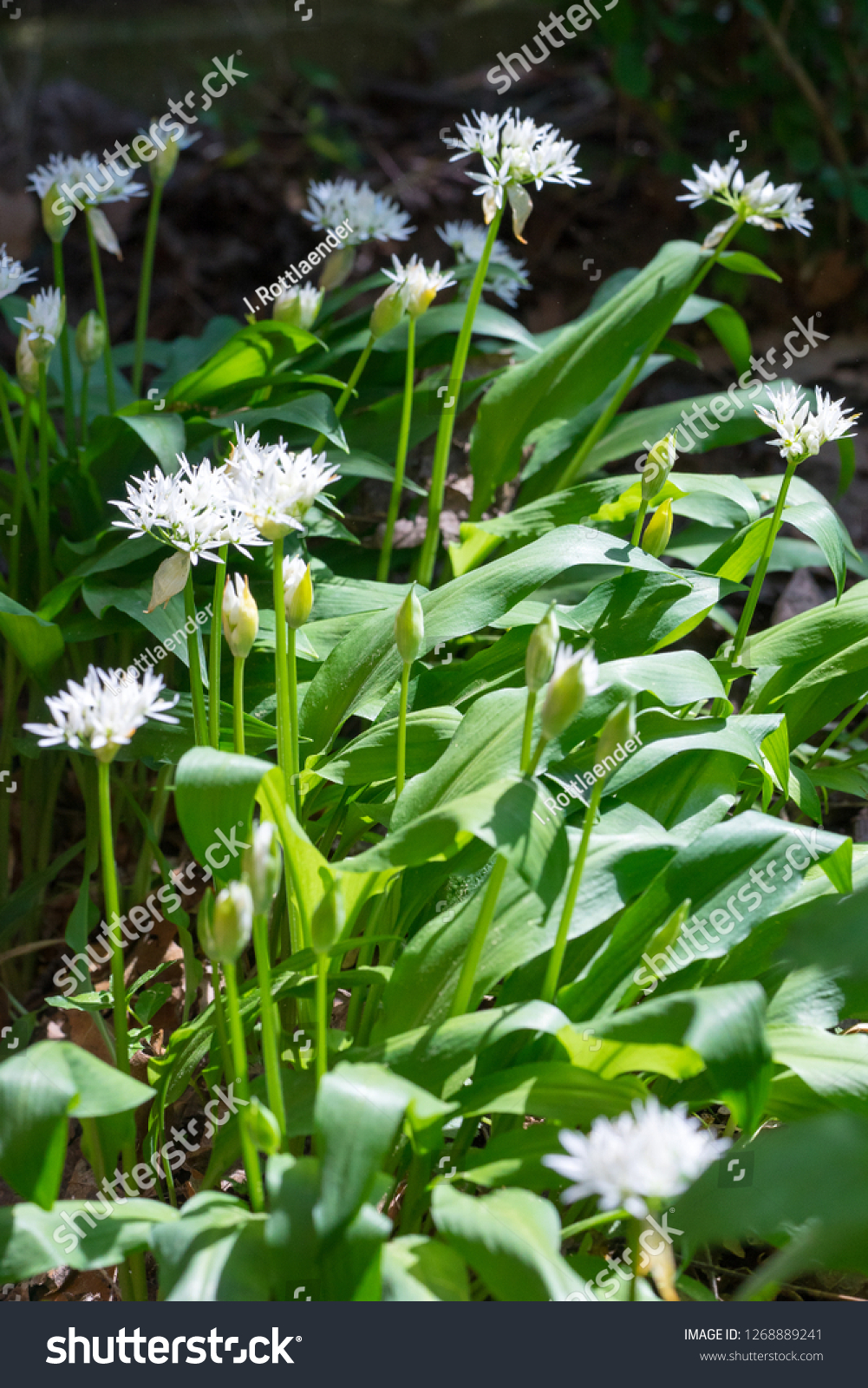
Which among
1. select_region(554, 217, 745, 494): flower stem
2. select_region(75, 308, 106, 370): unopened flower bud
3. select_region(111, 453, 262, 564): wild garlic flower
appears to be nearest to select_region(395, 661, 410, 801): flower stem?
select_region(111, 453, 262, 564): wild garlic flower

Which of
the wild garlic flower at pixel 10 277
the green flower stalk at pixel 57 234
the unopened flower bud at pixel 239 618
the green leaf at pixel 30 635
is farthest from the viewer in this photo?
the green flower stalk at pixel 57 234

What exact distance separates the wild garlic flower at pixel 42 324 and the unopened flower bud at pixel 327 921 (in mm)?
1196

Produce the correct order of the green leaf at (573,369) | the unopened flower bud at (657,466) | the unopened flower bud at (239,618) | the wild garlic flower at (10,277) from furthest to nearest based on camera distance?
1. the green leaf at (573,369)
2. the wild garlic flower at (10,277)
3. the unopened flower bud at (657,466)
4. the unopened flower bud at (239,618)

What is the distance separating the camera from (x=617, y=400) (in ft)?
7.00

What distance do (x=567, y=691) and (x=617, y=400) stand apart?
4.02 ft

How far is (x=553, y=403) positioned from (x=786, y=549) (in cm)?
56

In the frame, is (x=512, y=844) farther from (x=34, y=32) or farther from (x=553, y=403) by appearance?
(x=34, y=32)

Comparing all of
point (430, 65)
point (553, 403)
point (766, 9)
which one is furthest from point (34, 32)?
point (553, 403)

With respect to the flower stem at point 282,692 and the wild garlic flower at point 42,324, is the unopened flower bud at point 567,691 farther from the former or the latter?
the wild garlic flower at point 42,324

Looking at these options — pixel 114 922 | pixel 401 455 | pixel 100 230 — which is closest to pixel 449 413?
pixel 401 455

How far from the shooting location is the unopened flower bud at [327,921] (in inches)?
42.9

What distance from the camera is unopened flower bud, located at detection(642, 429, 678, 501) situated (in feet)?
5.03

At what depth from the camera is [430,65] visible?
5055 mm

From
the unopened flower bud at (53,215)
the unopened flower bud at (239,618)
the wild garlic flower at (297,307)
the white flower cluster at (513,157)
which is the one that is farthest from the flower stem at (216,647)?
the unopened flower bud at (53,215)
